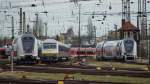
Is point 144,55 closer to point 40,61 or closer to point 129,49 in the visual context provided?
point 129,49

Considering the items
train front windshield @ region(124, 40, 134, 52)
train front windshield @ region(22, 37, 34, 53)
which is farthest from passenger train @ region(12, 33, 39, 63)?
train front windshield @ region(124, 40, 134, 52)

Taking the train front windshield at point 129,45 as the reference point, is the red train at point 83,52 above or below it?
below

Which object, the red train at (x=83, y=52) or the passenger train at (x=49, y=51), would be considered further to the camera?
the red train at (x=83, y=52)

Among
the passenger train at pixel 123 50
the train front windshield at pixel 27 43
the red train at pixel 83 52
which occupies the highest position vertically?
the train front windshield at pixel 27 43

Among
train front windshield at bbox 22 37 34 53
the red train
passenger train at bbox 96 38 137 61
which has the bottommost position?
the red train

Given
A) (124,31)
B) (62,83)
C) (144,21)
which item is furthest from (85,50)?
(62,83)

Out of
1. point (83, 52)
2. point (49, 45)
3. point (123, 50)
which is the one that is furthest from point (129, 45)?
point (83, 52)

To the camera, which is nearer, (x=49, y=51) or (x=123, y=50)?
(x=49, y=51)

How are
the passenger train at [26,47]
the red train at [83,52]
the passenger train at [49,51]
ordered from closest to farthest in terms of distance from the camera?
the passenger train at [26,47] < the passenger train at [49,51] < the red train at [83,52]

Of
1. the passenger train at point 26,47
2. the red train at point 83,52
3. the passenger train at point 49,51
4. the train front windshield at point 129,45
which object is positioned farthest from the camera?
the red train at point 83,52

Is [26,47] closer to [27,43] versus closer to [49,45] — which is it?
[27,43]

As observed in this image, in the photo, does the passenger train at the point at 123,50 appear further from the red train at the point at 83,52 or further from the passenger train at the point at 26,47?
the red train at the point at 83,52

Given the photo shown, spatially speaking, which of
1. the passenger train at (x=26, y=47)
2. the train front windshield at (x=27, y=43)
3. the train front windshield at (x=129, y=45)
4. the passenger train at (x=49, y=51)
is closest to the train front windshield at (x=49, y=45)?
the passenger train at (x=49, y=51)

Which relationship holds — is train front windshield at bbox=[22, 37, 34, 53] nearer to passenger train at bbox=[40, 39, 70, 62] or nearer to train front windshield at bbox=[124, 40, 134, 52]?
passenger train at bbox=[40, 39, 70, 62]
